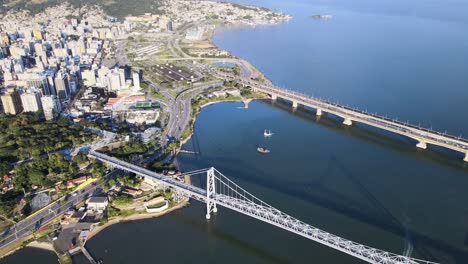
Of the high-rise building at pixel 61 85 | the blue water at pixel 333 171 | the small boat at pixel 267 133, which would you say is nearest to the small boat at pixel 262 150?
the blue water at pixel 333 171

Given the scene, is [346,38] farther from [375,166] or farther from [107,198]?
[107,198]

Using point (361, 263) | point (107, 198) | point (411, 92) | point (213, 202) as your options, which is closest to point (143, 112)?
point (107, 198)

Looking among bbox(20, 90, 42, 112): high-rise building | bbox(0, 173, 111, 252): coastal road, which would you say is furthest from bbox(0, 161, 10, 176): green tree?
bbox(20, 90, 42, 112): high-rise building

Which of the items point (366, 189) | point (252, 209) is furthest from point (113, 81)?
point (366, 189)

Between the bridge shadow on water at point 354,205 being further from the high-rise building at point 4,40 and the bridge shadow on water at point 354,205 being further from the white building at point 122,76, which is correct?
the high-rise building at point 4,40

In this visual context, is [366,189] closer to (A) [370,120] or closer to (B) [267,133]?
(B) [267,133]

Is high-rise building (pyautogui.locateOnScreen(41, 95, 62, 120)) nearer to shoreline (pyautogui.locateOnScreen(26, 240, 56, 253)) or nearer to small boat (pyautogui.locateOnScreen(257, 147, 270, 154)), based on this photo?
shoreline (pyautogui.locateOnScreen(26, 240, 56, 253))
